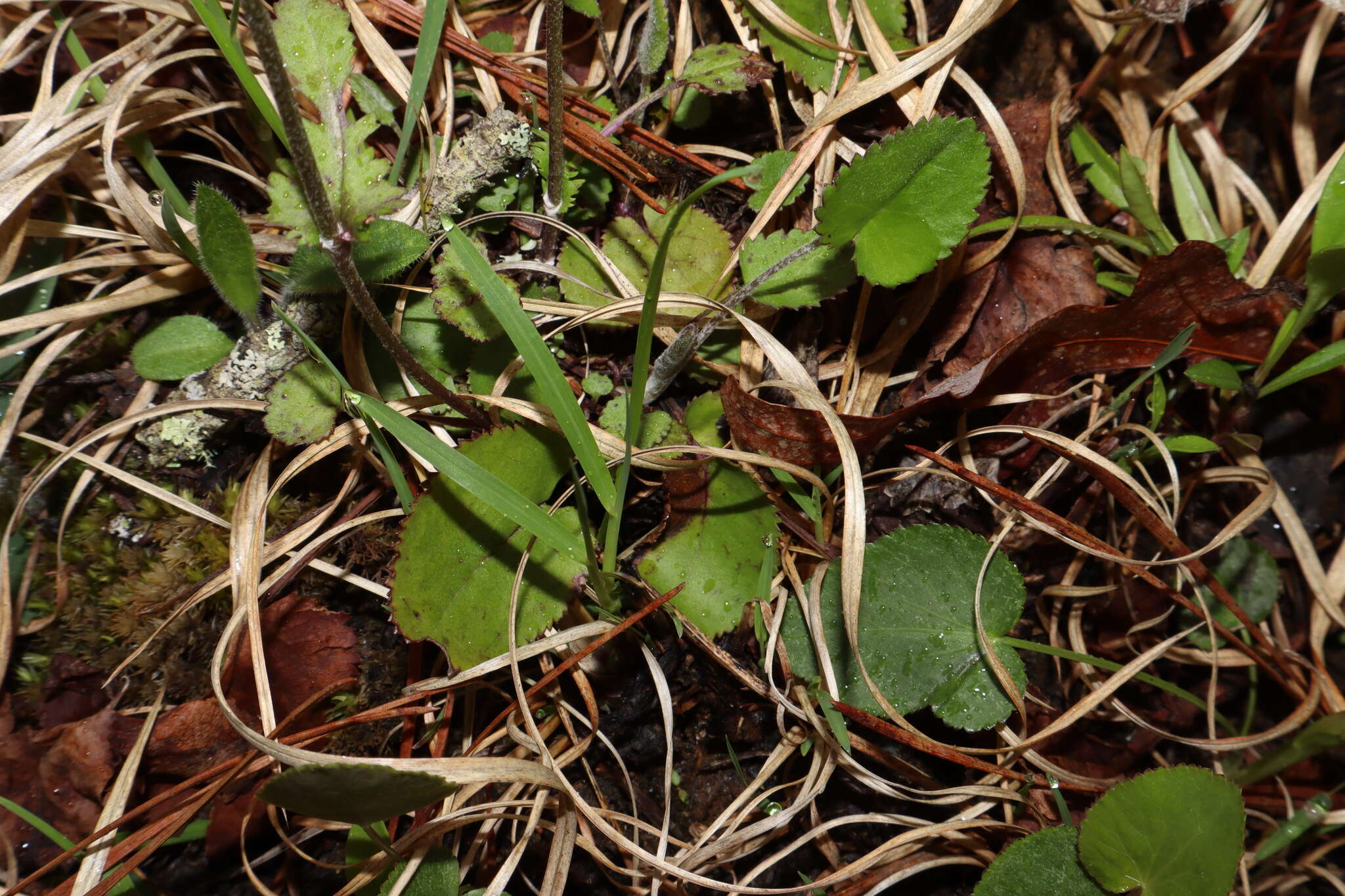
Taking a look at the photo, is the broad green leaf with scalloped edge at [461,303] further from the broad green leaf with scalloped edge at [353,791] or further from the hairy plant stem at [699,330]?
the broad green leaf with scalloped edge at [353,791]

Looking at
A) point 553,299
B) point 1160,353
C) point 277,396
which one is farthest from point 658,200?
point 1160,353

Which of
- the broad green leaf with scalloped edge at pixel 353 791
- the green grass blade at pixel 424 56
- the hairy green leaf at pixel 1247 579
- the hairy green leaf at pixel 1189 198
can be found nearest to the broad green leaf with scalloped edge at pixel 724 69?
the green grass blade at pixel 424 56

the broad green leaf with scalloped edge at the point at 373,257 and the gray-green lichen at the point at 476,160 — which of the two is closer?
the broad green leaf with scalloped edge at the point at 373,257

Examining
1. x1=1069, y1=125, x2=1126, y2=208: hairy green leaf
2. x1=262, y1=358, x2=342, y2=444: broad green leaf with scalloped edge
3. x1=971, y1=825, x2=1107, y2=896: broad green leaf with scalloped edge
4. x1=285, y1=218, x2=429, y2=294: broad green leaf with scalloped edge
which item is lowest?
x1=971, y1=825, x2=1107, y2=896: broad green leaf with scalloped edge

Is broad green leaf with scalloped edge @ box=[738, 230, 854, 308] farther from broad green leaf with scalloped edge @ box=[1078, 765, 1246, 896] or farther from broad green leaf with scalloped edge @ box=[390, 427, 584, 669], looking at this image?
broad green leaf with scalloped edge @ box=[1078, 765, 1246, 896]

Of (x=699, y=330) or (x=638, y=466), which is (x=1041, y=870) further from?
(x=699, y=330)

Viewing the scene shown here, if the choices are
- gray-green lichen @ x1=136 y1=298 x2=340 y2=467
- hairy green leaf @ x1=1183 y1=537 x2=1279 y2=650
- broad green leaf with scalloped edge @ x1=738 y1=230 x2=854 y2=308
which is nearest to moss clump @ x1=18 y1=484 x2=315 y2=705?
gray-green lichen @ x1=136 y1=298 x2=340 y2=467

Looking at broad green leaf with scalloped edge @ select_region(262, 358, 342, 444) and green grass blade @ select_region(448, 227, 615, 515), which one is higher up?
green grass blade @ select_region(448, 227, 615, 515)
